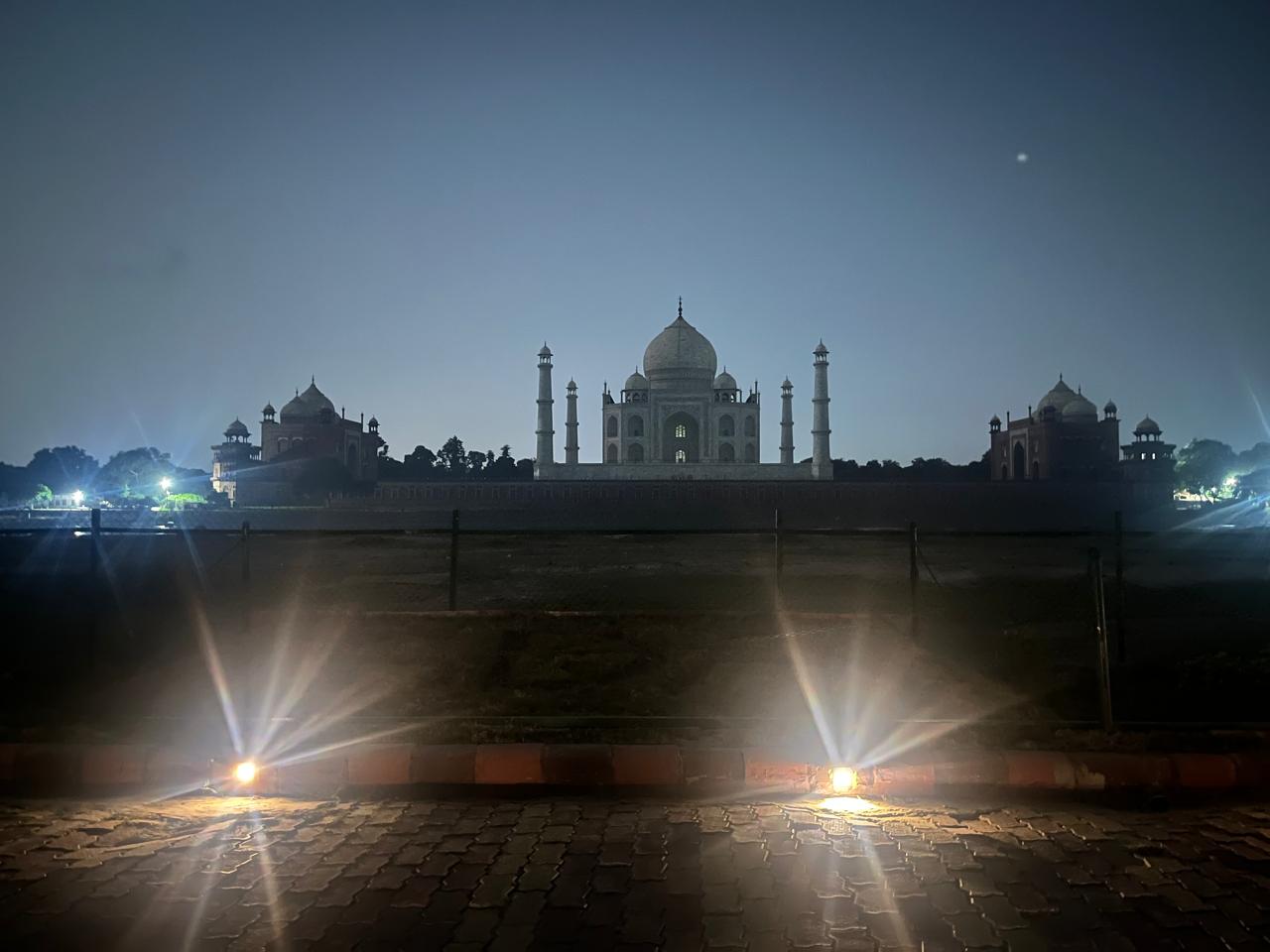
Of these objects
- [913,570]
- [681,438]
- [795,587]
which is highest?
[681,438]

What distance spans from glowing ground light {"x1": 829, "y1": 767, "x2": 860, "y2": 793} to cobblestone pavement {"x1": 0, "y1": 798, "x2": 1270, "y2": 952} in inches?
7.0

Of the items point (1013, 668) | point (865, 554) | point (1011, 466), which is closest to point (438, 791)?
point (1013, 668)

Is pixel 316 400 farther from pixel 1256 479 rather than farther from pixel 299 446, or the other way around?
pixel 1256 479

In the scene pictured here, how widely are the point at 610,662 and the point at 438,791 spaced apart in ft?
7.13

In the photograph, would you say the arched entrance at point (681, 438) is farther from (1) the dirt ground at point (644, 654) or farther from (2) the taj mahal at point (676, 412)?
(1) the dirt ground at point (644, 654)

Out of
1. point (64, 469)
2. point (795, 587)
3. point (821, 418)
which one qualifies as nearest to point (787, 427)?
point (821, 418)

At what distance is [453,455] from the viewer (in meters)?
65.7

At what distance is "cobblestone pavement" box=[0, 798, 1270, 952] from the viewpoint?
259cm

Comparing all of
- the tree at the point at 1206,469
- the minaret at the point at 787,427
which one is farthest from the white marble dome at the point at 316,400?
the tree at the point at 1206,469

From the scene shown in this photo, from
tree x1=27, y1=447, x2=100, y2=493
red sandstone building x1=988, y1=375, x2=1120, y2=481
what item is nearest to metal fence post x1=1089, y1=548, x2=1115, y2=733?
red sandstone building x1=988, y1=375, x2=1120, y2=481

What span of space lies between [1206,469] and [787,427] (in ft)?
93.5

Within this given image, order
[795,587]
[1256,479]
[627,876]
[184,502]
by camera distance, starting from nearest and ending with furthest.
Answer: [627,876] < [795,587] < [184,502] < [1256,479]

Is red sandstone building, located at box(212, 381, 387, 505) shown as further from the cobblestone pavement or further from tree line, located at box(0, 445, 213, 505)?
the cobblestone pavement

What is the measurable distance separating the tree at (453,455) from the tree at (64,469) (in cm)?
2611
